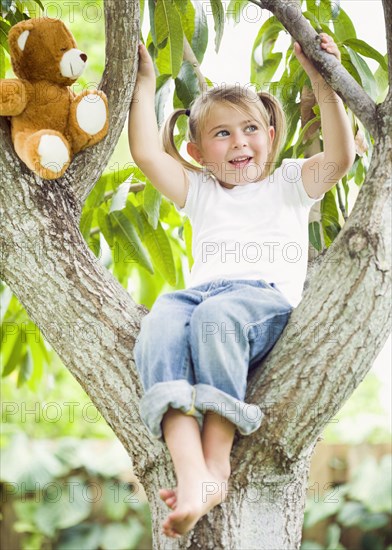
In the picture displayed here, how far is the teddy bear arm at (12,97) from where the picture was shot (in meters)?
1.26

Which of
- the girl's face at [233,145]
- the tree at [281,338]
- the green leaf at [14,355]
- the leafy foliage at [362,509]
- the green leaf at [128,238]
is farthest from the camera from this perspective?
the leafy foliage at [362,509]

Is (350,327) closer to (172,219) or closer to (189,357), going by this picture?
(189,357)

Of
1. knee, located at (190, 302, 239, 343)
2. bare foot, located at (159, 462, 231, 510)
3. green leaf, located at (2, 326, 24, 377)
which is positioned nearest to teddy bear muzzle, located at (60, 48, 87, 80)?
knee, located at (190, 302, 239, 343)

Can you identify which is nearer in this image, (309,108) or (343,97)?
(343,97)

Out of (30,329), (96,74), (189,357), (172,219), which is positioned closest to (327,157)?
(189,357)

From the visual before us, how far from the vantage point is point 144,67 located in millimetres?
1400

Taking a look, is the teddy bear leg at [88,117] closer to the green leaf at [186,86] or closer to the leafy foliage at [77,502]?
the green leaf at [186,86]

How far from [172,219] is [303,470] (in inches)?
46.4

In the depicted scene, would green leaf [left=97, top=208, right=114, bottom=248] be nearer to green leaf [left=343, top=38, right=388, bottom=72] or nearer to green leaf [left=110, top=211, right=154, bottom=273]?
green leaf [left=110, top=211, right=154, bottom=273]

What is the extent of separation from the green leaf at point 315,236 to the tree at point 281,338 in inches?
15.9

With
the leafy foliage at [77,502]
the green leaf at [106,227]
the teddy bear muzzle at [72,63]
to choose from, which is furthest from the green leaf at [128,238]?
the leafy foliage at [77,502]

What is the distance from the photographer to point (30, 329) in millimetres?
2246

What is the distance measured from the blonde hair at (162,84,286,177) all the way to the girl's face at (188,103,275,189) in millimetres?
16

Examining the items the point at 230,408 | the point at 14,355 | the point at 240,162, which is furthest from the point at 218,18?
the point at 14,355
